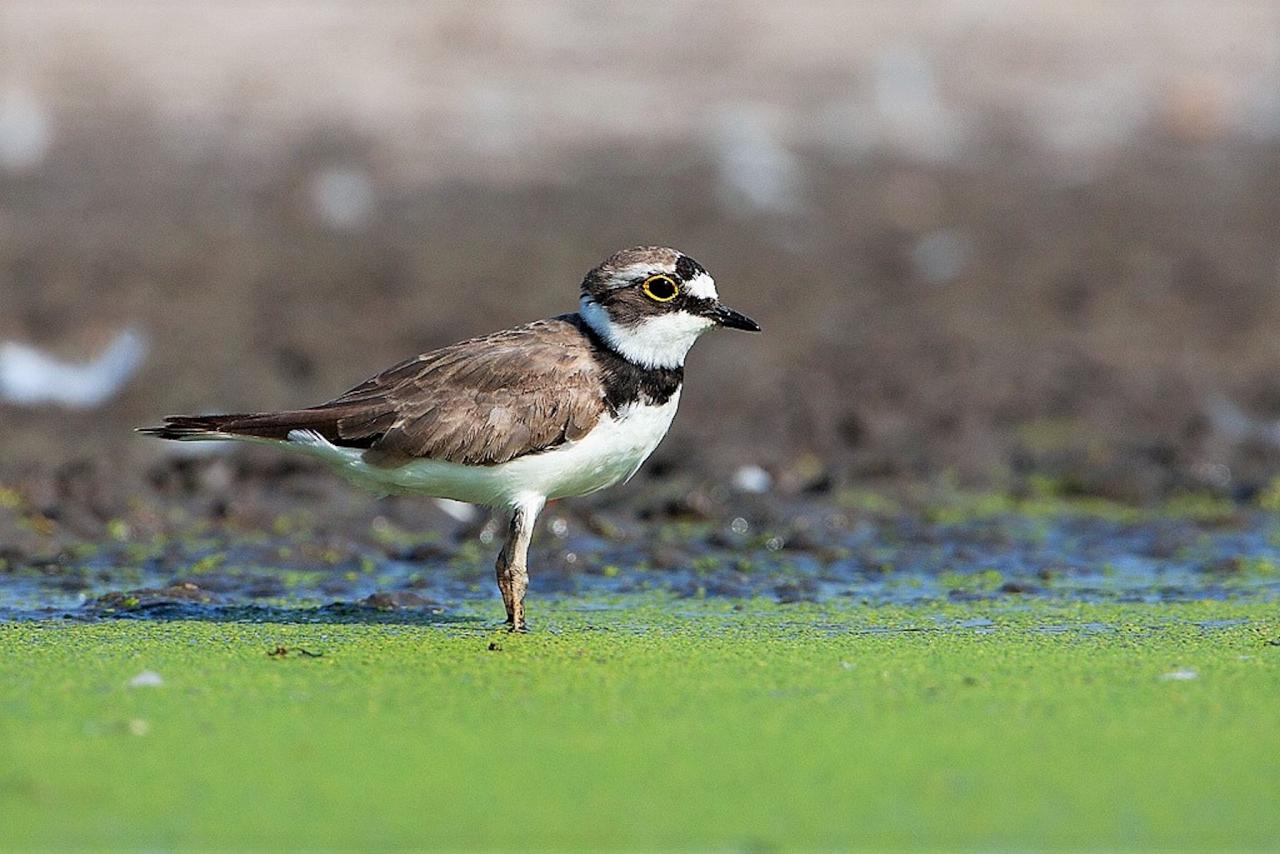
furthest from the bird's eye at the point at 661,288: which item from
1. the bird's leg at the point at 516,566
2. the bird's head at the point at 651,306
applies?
the bird's leg at the point at 516,566

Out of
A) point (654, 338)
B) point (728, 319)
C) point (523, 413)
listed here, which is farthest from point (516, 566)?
point (728, 319)

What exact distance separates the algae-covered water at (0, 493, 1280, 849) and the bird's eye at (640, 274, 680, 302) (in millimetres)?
1189

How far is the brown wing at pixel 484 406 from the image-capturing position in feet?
22.1

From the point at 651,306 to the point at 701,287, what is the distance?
0.23 metres

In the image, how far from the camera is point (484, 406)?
678 centimetres

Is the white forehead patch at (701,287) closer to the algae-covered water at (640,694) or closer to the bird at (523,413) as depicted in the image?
the bird at (523,413)

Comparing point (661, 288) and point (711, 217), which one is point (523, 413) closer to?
point (661, 288)

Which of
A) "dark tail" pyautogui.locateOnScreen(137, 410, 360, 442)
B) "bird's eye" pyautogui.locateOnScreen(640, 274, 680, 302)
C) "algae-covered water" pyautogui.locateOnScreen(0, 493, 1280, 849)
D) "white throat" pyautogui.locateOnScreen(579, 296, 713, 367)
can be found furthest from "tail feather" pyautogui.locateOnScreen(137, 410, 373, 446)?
"bird's eye" pyautogui.locateOnScreen(640, 274, 680, 302)

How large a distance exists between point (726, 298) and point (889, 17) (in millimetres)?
6658

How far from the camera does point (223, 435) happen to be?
6.86 meters

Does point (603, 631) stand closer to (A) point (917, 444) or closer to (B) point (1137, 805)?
(B) point (1137, 805)

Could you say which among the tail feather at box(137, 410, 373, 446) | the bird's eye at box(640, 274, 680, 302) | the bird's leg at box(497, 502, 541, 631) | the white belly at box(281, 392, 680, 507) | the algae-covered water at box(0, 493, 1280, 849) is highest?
the bird's eye at box(640, 274, 680, 302)

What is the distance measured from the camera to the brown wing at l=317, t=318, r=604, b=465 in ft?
22.1

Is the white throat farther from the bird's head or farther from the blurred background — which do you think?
the blurred background
